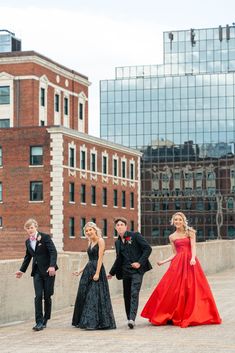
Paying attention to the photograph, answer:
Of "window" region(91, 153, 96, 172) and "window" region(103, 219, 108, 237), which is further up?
"window" region(91, 153, 96, 172)

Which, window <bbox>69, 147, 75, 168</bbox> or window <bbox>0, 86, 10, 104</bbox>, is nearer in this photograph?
window <bbox>69, 147, 75, 168</bbox>

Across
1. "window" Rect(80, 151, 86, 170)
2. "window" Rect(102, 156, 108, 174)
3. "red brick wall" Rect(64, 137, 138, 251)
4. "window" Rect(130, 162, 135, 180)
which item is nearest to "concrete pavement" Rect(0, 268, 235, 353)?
"red brick wall" Rect(64, 137, 138, 251)

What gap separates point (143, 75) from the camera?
374 feet

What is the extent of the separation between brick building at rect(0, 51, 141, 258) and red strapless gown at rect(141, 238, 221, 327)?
5030 centimetres

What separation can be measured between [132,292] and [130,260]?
1.70 ft

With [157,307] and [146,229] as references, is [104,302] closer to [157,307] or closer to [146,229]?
[157,307]

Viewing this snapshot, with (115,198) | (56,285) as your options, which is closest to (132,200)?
(115,198)

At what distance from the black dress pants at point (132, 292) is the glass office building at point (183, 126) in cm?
9092

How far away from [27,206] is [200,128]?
4802cm

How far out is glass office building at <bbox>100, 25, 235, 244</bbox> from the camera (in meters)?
106

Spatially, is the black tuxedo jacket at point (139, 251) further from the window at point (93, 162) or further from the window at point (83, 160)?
the window at point (93, 162)

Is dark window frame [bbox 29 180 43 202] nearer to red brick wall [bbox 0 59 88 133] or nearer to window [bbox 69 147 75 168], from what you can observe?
window [bbox 69 147 75 168]

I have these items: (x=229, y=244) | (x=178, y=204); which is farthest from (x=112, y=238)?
(x=229, y=244)

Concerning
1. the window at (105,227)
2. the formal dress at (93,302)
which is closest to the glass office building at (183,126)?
the window at (105,227)
